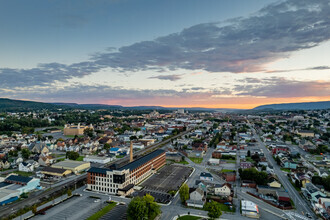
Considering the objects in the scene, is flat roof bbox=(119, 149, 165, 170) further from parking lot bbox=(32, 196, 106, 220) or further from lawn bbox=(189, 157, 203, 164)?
lawn bbox=(189, 157, 203, 164)

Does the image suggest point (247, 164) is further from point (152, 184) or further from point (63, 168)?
point (63, 168)

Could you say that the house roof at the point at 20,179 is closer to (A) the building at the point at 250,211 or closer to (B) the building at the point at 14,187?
(B) the building at the point at 14,187

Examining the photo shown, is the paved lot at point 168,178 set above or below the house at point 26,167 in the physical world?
below

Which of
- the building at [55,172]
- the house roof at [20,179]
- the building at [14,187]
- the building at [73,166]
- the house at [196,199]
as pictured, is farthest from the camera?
the building at [73,166]

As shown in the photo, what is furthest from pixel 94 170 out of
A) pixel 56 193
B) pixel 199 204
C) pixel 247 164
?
pixel 247 164

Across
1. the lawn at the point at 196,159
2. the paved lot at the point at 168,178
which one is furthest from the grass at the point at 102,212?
the lawn at the point at 196,159

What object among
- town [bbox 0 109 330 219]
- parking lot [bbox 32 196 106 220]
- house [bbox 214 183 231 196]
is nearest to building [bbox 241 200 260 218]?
town [bbox 0 109 330 219]
